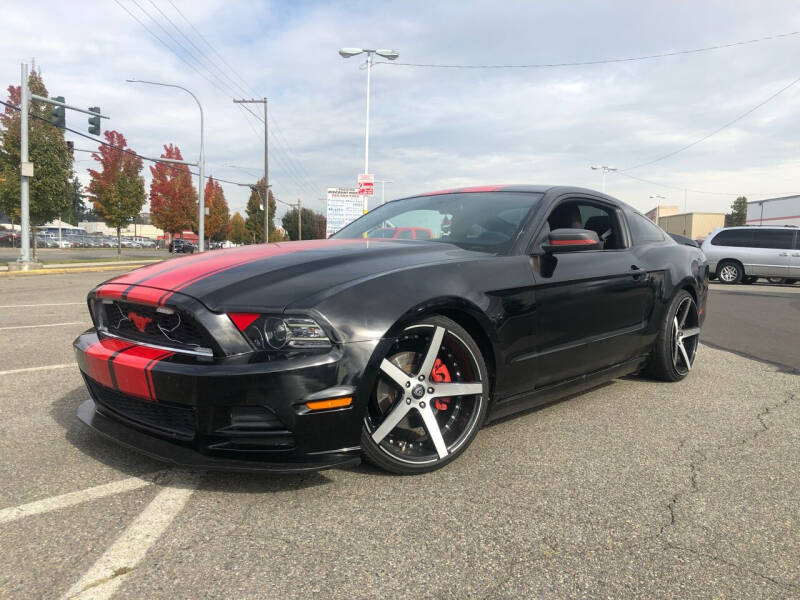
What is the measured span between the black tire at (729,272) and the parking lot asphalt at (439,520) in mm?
15348

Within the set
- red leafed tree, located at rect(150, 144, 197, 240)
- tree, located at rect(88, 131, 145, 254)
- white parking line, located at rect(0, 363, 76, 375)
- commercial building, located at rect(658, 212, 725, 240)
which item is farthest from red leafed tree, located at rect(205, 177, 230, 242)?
white parking line, located at rect(0, 363, 76, 375)

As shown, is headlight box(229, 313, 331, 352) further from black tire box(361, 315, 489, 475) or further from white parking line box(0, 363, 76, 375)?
white parking line box(0, 363, 76, 375)

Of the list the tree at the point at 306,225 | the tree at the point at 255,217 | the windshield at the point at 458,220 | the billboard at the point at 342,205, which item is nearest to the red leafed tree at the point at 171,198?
the billboard at the point at 342,205

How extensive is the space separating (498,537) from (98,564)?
1292mm

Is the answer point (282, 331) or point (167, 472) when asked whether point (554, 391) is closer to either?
point (282, 331)

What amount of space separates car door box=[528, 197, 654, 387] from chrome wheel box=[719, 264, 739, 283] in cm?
1498

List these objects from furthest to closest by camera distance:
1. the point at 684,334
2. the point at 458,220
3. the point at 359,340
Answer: the point at 684,334
the point at 458,220
the point at 359,340

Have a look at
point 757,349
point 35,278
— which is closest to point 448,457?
point 757,349

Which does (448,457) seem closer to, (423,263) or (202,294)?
(423,263)

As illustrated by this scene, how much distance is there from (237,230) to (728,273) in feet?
235

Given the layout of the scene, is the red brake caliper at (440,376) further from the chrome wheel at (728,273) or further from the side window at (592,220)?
the chrome wheel at (728,273)

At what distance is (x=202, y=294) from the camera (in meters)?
2.26

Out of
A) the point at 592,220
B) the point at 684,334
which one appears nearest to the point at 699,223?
the point at 684,334

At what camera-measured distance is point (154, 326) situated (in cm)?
239
